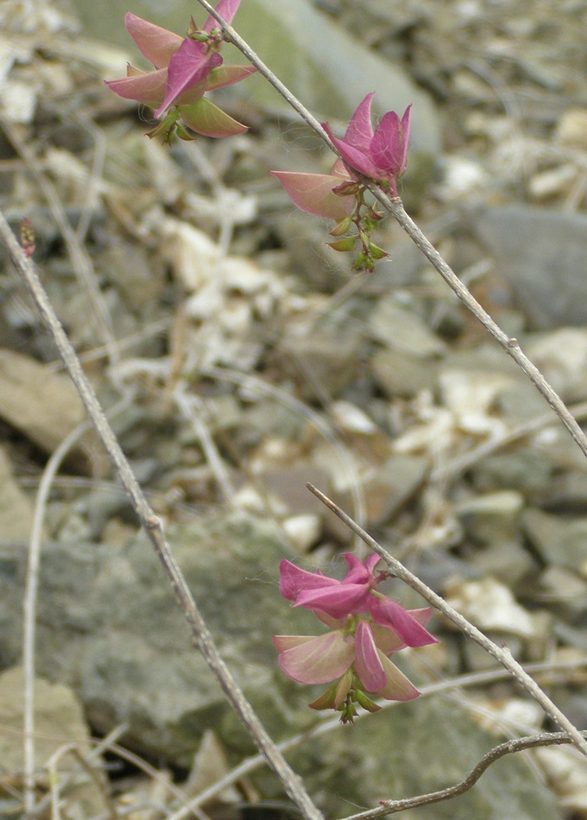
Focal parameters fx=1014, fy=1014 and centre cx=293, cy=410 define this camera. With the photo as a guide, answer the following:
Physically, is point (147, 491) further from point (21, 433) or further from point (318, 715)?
point (318, 715)

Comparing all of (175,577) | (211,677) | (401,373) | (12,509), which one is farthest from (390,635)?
(401,373)

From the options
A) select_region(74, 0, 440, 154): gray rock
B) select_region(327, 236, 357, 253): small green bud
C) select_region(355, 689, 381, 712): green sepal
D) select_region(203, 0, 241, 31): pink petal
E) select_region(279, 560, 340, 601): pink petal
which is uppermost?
select_region(203, 0, 241, 31): pink petal

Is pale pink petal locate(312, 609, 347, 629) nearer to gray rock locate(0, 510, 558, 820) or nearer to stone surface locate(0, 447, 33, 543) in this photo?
gray rock locate(0, 510, 558, 820)

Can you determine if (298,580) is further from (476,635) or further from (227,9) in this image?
(227,9)

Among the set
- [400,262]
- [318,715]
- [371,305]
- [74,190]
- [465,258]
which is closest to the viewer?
[318,715]

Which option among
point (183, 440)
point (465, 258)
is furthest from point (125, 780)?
point (465, 258)

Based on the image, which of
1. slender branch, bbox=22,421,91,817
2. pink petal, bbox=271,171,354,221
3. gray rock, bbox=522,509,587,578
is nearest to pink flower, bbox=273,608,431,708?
pink petal, bbox=271,171,354,221
